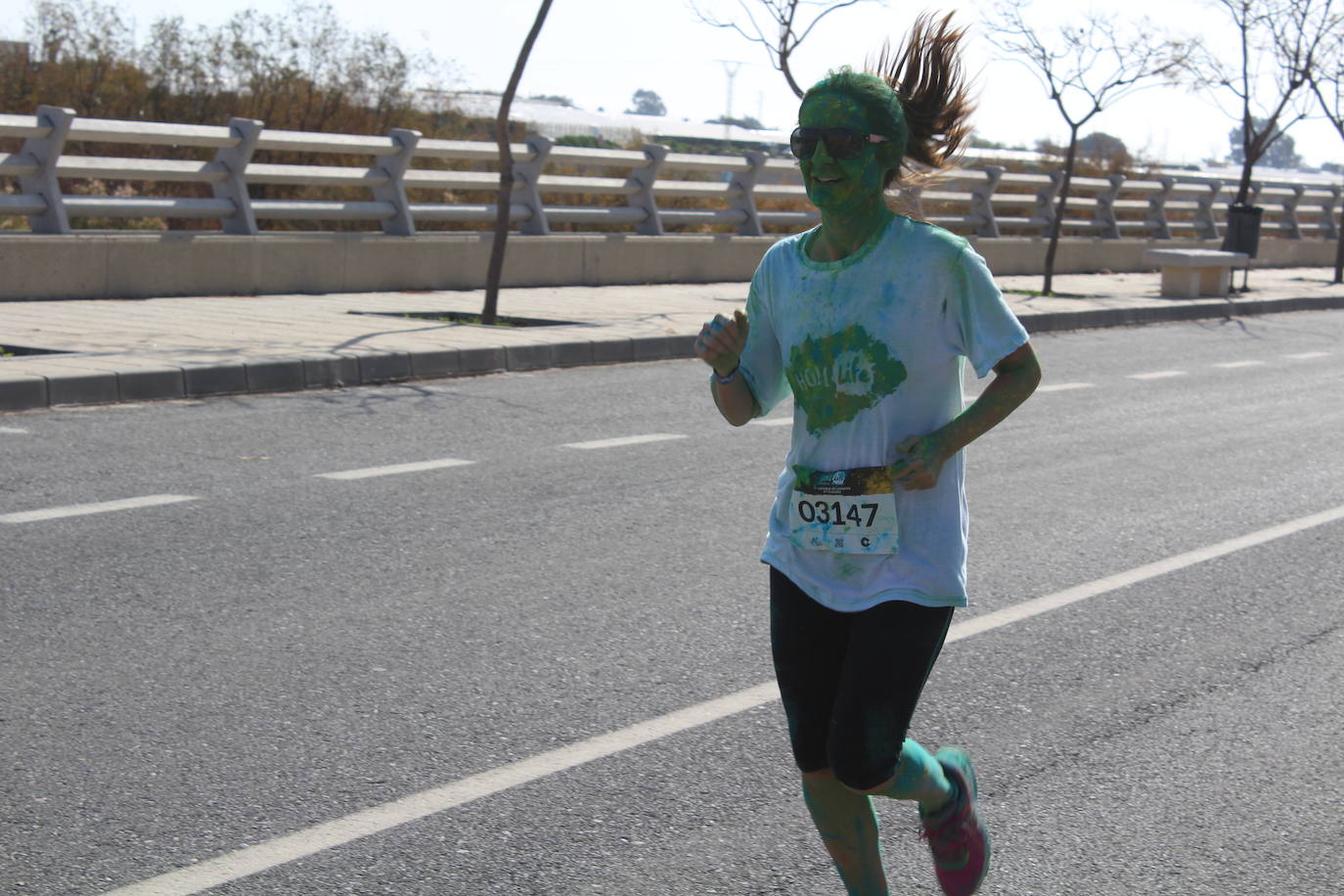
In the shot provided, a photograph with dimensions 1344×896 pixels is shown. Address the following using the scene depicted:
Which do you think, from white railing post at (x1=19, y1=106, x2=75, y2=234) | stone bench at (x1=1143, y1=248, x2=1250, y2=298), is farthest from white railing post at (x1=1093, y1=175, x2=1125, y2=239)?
white railing post at (x1=19, y1=106, x2=75, y2=234)

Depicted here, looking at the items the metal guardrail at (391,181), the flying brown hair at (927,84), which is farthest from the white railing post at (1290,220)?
the flying brown hair at (927,84)

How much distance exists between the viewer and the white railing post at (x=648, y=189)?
22.0m

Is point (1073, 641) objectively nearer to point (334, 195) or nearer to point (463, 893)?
point (463, 893)

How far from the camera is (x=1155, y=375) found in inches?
575

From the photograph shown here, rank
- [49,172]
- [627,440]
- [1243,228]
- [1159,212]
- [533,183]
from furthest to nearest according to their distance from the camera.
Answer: [1159,212]
[1243,228]
[533,183]
[49,172]
[627,440]

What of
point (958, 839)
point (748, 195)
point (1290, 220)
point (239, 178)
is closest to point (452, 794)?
point (958, 839)

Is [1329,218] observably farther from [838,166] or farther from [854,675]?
[854,675]

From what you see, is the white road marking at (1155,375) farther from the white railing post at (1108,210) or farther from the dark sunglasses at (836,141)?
the white railing post at (1108,210)

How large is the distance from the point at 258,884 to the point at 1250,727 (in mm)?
2841

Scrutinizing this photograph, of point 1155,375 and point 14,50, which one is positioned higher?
point 14,50

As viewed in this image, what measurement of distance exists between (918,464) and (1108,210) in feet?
99.0

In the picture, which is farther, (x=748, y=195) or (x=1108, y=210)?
(x=1108, y=210)

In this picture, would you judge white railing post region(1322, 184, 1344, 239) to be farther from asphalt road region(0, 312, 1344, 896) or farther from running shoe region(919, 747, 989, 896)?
running shoe region(919, 747, 989, 896)

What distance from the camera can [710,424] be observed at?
34.7 ft
